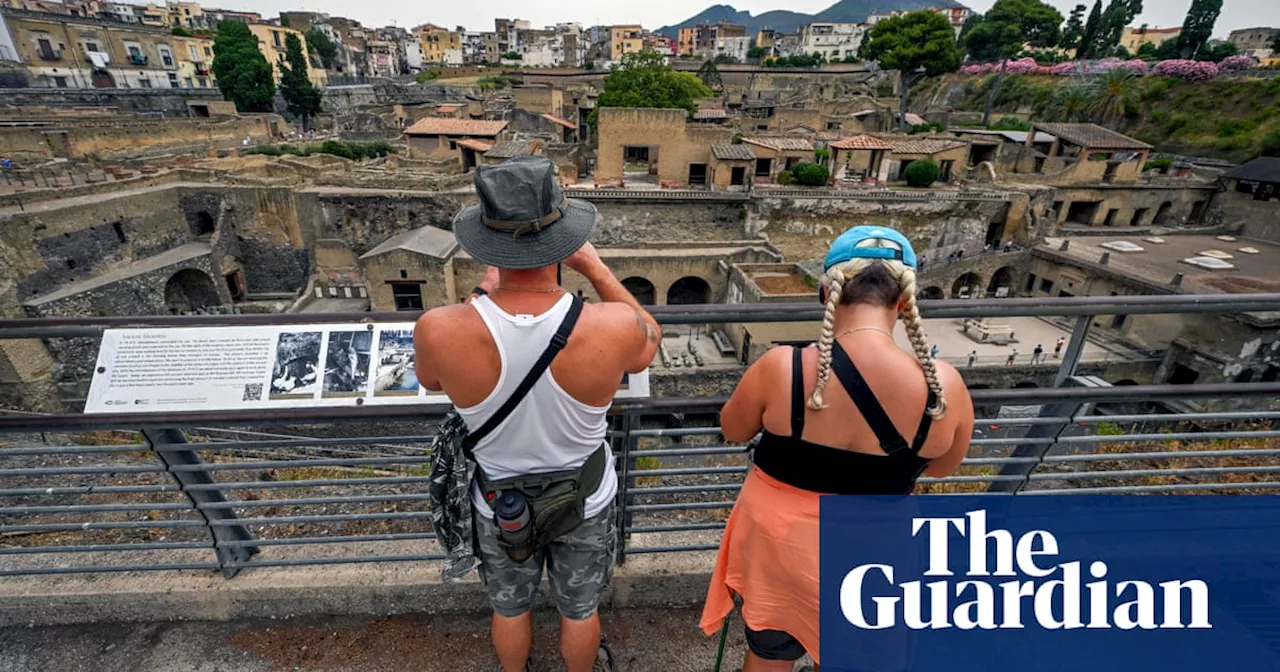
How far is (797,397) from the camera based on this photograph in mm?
1511

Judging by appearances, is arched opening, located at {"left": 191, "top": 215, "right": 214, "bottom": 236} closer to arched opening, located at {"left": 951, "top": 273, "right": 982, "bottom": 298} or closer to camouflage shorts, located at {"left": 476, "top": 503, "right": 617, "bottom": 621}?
camouflage shorts, located at {"left": 476, "top": 503, "right": 617, "bottom": 621}

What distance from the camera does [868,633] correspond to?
169 centimetres

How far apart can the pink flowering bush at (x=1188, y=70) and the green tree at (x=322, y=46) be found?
75.4 m

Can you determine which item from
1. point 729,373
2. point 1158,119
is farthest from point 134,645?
point 1158,119

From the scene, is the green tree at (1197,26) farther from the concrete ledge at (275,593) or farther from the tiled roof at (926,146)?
the concrete ledge at (275,593)

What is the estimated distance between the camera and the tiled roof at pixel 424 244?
1756 cm

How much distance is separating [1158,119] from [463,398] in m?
49.5

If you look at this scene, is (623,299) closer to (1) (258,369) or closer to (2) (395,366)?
(2) (395,366)

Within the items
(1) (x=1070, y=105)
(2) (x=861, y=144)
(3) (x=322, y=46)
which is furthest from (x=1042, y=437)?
(3) (x=322, y=46)

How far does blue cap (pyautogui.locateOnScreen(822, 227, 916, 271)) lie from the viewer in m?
1.49

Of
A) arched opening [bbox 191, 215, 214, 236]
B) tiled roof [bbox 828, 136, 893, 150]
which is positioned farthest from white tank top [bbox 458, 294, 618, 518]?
tiled roof [bbox 828, 136, 893, 150]

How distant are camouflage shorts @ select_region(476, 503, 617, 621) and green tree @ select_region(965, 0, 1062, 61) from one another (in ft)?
197

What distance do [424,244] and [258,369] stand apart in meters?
17.7

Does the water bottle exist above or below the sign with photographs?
below
